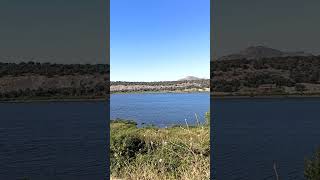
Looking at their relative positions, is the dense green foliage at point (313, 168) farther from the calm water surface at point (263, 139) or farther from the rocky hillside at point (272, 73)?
the rocky hillside at point (272, 73)

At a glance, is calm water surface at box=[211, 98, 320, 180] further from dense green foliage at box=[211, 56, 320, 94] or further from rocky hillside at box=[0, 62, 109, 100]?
rocky hillside at box=[0, 62, 109, 100]

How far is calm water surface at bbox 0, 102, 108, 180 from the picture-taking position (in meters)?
23.6

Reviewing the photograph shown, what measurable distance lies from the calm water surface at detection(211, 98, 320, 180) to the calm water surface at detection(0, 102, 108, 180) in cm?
597

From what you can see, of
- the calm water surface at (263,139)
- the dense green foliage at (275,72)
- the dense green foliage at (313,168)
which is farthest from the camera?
the dense green foliage at (275,72)

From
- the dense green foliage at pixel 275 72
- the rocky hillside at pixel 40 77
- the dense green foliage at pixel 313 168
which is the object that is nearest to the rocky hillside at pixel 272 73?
the dense green foliage at pixel 275 72

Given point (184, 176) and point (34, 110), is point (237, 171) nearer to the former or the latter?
point (184, 176)

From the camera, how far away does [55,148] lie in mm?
35719

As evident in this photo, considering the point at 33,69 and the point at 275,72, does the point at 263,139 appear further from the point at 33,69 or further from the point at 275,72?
the point at 33,69

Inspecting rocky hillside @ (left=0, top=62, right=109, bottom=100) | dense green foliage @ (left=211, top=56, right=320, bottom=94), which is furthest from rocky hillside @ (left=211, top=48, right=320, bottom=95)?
rocky hillside @ (left=0, top=62, right=109, bottom=100)

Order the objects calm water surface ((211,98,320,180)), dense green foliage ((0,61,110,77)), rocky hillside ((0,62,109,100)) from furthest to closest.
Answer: dense green foliage ((0,61,110,77)), rocky hillside ((0,62,109,100)), calm water surface ((211,98,320,180))

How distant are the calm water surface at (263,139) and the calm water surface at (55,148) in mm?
5974

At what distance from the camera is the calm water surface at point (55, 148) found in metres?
23.6

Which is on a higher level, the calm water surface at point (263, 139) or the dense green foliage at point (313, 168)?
the dense green foliage at point (313, 168)

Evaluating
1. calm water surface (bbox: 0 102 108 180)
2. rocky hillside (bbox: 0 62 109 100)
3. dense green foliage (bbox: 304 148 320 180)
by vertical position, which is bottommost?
calm water surface (bbox: 0 102 108 180)
